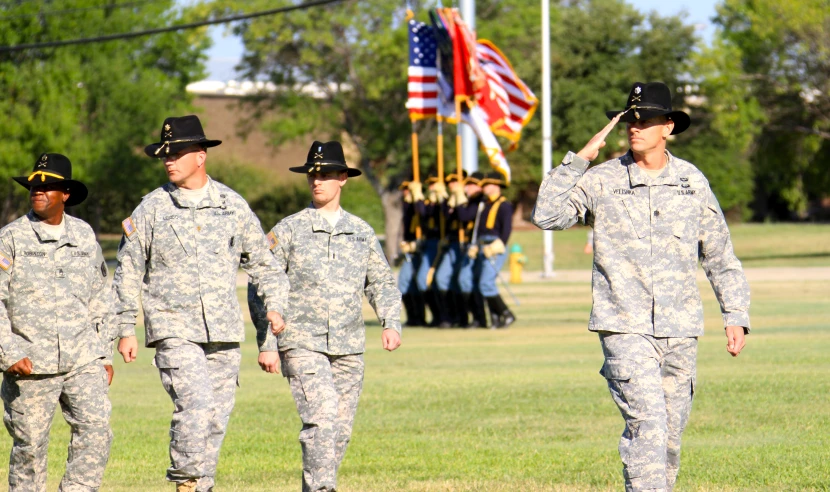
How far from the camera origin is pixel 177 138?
780 centimetres

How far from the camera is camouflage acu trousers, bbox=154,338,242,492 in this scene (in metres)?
7.50

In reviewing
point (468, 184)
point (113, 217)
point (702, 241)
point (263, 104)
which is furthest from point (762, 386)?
point (113, 217)

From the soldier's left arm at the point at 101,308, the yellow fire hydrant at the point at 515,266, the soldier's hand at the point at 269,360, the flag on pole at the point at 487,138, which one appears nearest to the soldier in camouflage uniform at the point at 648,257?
the soldier's hand at the point at 269,360

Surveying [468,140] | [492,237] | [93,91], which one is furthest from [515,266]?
[93,91]

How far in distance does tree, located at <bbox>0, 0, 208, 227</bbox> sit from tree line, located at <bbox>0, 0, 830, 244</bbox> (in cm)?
6

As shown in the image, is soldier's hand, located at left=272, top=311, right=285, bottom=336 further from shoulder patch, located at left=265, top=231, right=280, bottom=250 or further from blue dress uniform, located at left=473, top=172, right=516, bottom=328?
blue dress uniform, located at left=473, top=172, right=516, bottom=328

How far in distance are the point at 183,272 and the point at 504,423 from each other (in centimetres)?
425

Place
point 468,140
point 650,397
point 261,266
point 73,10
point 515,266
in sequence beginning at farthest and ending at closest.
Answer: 1. point 73,10
2. point 515,266
3. point 468,140
4. point 261,266
5. point 650,397

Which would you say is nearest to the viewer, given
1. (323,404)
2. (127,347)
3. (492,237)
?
(127,347)

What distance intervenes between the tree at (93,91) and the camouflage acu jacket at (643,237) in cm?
4148

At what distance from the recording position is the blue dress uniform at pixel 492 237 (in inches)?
796

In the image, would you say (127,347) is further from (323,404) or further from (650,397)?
(650,397)

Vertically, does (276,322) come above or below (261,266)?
below

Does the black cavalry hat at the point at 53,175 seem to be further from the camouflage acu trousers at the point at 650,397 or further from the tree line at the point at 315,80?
the tree line at the point at 315,80
